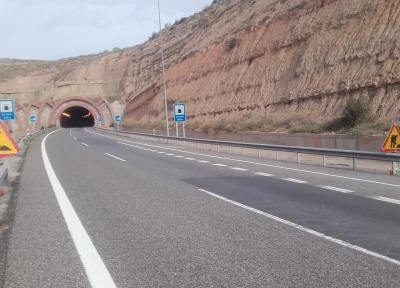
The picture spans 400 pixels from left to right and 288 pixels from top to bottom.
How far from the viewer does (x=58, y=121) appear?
100000 millimetres

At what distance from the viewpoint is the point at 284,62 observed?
4056 centimetres

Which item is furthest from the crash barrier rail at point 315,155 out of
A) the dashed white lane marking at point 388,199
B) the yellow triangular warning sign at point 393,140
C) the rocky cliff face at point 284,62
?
the rocky cliff face at point 284,62

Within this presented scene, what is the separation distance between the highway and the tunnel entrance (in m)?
104

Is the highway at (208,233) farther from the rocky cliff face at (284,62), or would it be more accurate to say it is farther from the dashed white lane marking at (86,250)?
the rocky cliff face at (284,62)

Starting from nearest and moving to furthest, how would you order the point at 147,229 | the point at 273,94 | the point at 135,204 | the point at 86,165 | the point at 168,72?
1. the point at 147,229
2. the point at 135,204
3. the point at 86,165
4. the point at 273,94
5. the point at 168,72

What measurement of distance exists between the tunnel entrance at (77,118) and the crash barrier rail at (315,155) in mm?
83153

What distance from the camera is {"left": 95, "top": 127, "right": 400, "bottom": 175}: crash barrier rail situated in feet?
53.2

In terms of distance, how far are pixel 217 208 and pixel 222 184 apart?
142 inches

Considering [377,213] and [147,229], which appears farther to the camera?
[377,213]

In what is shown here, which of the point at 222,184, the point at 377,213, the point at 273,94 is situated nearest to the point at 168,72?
the point at 273,94

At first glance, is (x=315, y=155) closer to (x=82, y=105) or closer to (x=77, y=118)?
(x=82, y=105)

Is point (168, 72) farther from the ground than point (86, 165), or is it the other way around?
point (168, 72)

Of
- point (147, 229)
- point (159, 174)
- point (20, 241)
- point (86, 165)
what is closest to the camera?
point (20, 241)

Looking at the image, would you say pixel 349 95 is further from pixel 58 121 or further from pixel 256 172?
pixel 58 121
